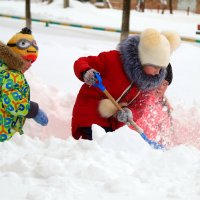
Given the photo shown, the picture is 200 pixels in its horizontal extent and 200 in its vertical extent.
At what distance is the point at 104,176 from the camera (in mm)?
2355

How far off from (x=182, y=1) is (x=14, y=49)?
112ft

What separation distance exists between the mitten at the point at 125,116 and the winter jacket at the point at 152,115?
304 millimetres

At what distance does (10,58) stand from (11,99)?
343 millimetres

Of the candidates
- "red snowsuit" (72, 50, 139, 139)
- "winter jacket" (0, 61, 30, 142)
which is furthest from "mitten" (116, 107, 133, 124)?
"winter jacket" (0, 61, 30, 142)

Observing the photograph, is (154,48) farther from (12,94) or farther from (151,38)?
(12,94)

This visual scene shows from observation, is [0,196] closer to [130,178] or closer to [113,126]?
[130,178]

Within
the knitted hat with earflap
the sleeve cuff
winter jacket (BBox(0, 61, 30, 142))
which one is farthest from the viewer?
the knitted hat with earflap

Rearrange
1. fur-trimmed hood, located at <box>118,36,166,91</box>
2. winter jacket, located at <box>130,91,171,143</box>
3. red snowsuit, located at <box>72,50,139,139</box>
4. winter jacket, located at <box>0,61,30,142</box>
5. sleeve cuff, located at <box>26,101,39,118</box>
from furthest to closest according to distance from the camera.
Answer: winter jacket, located at <box>130,91,171,143</box> < red snowsuit, located at <box>72,50,139,139</box> < fur-trimmed hood, located at <box>118,36,166,91</box> < sleeve cuff, located at <box>26,101,39,118</box> < winter jacket, located at <box>0,61,30,142</box>

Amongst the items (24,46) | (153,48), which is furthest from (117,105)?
(24,46)

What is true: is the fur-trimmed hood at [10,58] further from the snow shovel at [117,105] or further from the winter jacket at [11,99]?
the snow shovel at [117,105]

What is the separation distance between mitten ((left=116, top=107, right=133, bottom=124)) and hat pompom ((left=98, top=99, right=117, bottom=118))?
0.10 meters

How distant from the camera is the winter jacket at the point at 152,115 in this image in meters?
4.73

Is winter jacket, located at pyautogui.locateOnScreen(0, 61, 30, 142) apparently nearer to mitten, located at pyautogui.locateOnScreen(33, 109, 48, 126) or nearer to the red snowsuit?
mitten, located at pyautogui.locateOnScreen(33, 109, 48, 126)

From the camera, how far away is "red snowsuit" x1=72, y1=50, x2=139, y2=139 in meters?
4.46
